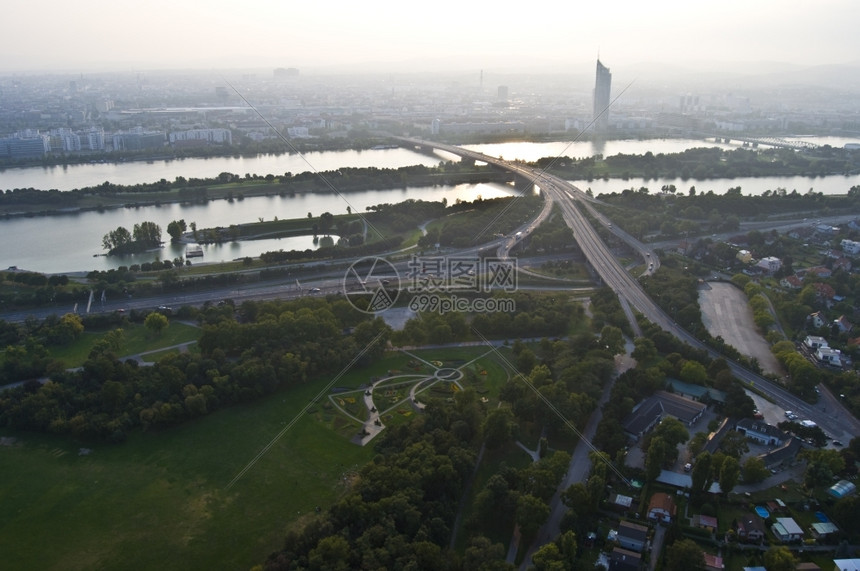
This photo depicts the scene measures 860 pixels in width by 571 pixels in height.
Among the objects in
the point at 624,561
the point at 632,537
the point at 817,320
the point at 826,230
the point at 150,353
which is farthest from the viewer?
the point at 826,230

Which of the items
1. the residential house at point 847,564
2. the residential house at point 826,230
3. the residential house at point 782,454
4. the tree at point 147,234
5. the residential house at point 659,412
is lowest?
the residential house at point 847,564

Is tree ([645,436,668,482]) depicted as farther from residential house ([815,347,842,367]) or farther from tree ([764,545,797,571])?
residential house ([815,347,842,367])

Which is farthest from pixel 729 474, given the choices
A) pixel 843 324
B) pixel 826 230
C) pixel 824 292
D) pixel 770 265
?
pixel 826 230

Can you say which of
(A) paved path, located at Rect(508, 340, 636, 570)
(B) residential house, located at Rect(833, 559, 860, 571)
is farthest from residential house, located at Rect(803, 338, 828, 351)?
(B) residential house, located at Rect(833, 559, 860, 571)

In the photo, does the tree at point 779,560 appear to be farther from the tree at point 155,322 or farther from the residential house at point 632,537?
the tree at point 155,322

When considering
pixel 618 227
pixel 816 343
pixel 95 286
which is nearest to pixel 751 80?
pixel 618 227

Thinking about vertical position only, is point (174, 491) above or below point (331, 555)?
below

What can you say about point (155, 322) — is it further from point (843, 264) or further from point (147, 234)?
point (843, 264)

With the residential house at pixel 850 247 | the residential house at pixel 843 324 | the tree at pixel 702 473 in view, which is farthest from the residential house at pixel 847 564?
the residential house at pixel 850 247
